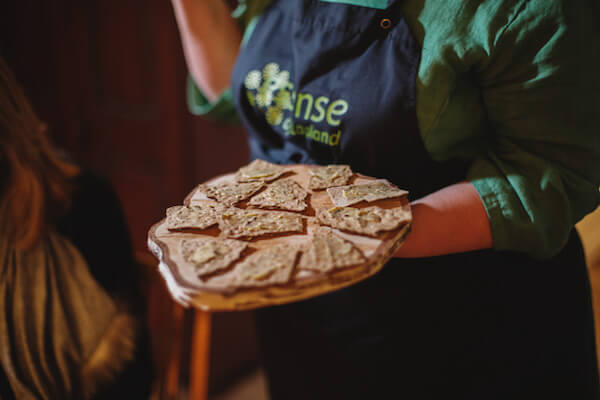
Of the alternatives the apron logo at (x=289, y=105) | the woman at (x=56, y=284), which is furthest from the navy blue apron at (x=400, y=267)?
the woman at (x=56, y=284)

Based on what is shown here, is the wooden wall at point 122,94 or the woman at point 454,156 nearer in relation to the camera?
the woman at point 454,156

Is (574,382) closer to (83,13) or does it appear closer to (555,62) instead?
(555,62)

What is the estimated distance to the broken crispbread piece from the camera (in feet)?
1.06

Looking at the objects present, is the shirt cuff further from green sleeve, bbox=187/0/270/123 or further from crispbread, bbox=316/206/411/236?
crispbread, bbox=316/206/411/236

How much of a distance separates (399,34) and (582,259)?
45 centimetres

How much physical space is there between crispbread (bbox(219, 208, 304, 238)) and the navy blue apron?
16 centimetres

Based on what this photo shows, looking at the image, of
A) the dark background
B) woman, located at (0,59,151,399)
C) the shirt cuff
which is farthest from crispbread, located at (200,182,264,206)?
the dark background

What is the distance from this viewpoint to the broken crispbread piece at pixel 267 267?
322 millimetres

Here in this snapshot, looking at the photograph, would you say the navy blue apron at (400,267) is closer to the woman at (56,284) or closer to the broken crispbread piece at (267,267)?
the broken crispbread piece at (267,267)

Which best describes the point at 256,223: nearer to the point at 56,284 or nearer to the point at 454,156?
the point at 454,156

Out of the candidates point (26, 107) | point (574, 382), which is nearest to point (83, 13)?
point (26, 107)

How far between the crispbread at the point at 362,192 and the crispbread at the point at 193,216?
5.3 inches

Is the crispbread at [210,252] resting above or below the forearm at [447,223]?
above

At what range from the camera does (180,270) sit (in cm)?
34
